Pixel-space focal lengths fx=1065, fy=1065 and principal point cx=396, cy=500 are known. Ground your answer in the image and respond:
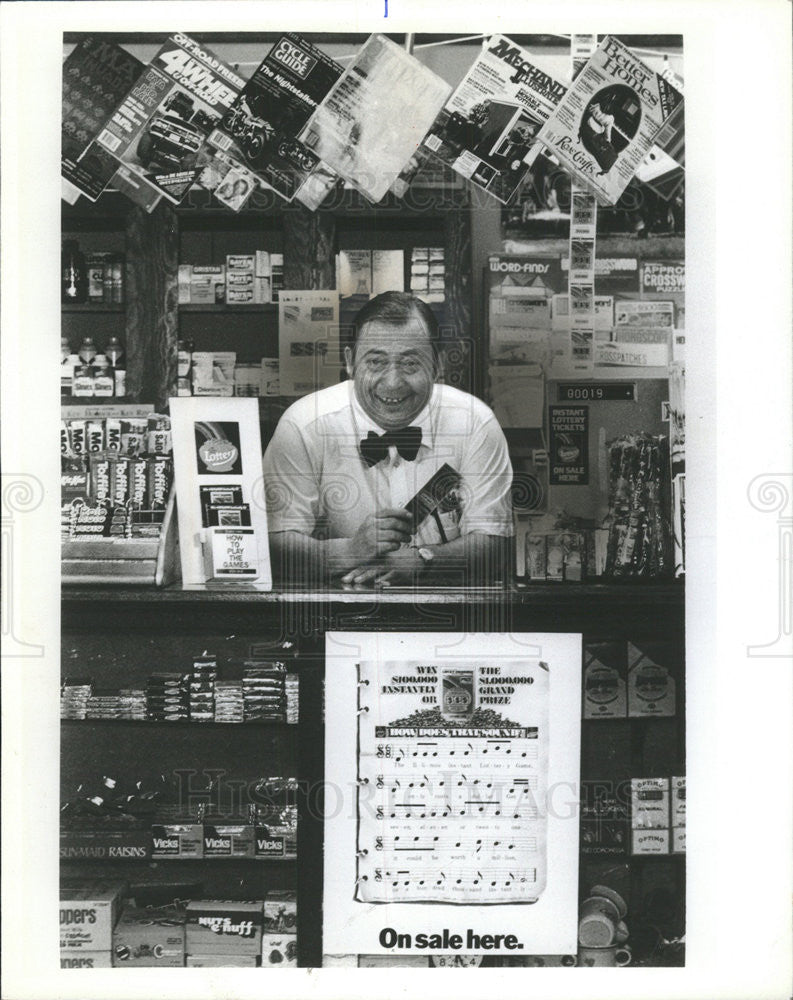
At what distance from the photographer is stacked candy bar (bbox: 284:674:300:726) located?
2.37 metres

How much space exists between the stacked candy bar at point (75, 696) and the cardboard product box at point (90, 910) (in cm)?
37

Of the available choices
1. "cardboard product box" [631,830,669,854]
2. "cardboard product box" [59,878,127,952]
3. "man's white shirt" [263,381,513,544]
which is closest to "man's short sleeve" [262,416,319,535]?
"man's white shirt" [263,381,513,544]

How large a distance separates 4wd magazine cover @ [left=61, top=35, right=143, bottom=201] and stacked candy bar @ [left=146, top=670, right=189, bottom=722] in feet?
3.51

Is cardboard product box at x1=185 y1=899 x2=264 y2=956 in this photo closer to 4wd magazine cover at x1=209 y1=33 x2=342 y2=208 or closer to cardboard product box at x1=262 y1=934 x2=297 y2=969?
cardboard product box at x1=262 y1=934 x2=297 y2=969

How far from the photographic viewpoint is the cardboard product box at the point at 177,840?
93.4 inches

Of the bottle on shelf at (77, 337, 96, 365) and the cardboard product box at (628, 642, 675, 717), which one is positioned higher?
the bottle on shelf at (77, 337, 96, 365)

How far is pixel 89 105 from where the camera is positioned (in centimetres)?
233

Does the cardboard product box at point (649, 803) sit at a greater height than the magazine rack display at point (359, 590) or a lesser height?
lesser

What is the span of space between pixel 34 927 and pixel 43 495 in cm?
97

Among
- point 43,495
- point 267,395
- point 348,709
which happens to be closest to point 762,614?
point 348,709

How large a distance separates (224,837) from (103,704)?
0.40 metres

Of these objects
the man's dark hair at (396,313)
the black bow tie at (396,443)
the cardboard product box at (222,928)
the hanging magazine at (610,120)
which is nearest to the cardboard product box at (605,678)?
the black bow tie at (396,443)

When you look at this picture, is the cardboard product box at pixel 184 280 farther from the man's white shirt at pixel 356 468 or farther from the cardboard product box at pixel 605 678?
the cardboard product box at pixel 605 678

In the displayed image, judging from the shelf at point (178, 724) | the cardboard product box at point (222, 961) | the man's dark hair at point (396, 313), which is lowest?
the cardboard product box at point (222, 961)
